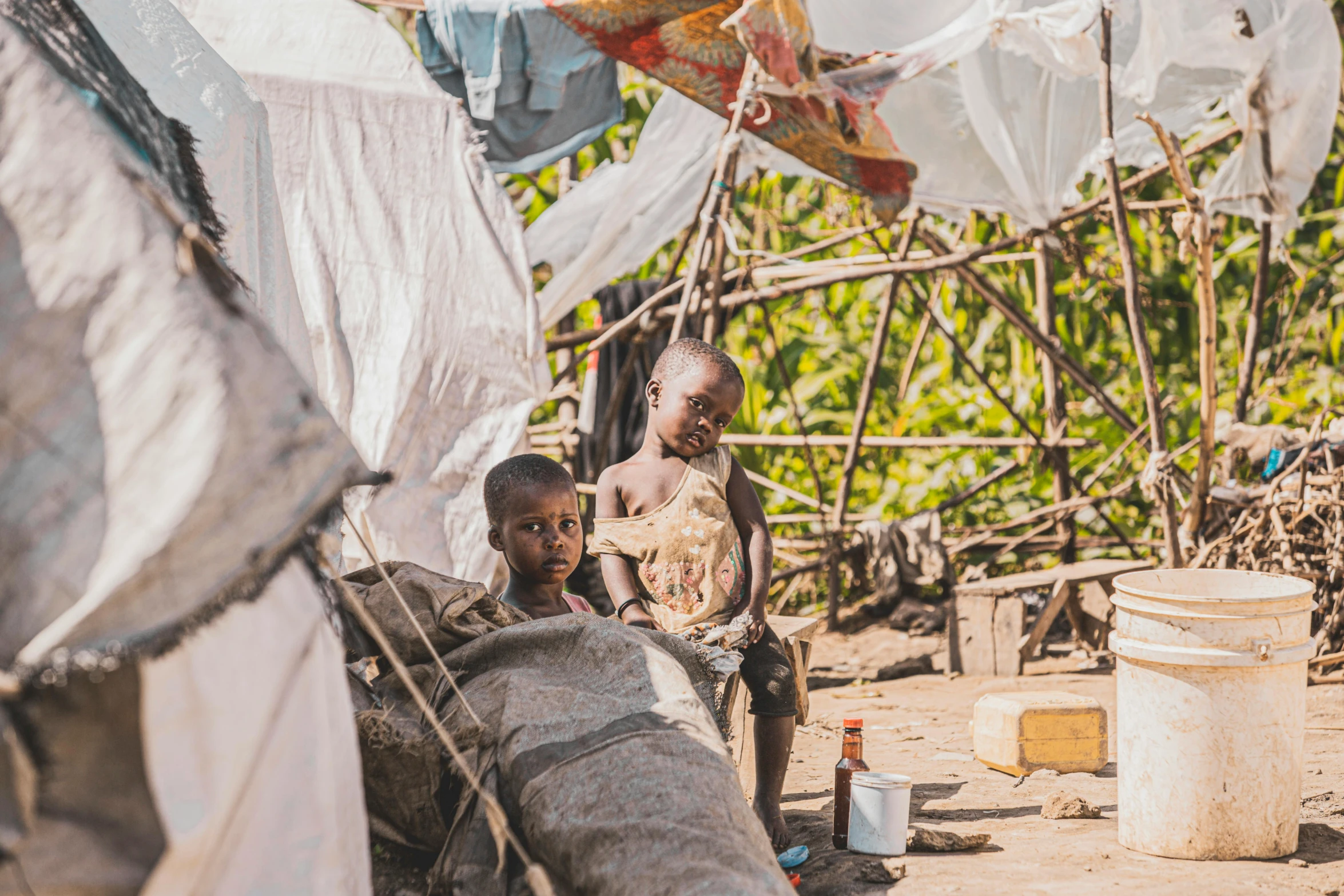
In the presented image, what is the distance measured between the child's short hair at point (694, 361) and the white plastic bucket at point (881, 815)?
1036 mm

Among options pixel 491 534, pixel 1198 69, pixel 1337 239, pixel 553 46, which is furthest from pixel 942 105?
pixel 1337 239

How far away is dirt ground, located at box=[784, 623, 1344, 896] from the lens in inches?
105

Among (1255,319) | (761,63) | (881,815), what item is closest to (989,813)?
(881,815)

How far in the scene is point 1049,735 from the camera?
384cm

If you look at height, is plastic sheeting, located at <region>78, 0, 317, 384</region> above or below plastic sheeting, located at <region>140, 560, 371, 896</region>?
above

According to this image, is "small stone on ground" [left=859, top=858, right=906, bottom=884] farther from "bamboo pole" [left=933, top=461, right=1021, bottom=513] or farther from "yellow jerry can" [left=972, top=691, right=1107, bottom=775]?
"bamboo pole" [left=933, top=461, right=1021, bottom=513]

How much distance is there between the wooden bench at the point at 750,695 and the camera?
304 cm

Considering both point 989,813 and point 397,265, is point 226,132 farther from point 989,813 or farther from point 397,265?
point 989,813

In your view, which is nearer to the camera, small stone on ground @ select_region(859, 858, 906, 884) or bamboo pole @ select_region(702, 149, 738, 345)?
small stone on ground @ select_region(859, 858, 906, 884)

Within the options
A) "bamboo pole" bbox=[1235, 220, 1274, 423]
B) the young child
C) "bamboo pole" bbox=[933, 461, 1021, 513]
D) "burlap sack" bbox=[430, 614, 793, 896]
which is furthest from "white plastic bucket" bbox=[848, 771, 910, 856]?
"bamboo pole" bbox=[933, 461, 1021, 513]

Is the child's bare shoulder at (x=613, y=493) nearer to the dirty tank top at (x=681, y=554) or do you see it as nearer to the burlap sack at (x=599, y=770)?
the dirty tank top at (x=681, y=554)

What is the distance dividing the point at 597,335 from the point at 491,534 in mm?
3132

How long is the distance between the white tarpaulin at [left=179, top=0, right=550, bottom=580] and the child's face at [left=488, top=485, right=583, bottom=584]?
1.06 m

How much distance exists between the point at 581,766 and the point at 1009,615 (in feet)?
13.2
